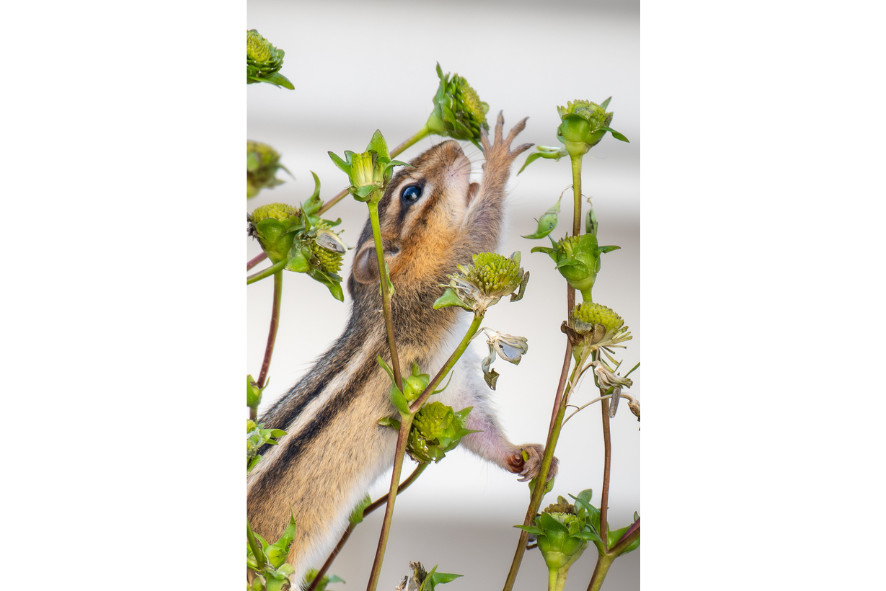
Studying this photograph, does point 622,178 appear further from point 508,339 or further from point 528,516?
point 528,516

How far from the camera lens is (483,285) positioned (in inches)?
29.5

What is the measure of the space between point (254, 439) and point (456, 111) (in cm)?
37

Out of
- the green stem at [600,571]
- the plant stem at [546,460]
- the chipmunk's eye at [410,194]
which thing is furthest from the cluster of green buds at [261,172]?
the green stem at [600,571]

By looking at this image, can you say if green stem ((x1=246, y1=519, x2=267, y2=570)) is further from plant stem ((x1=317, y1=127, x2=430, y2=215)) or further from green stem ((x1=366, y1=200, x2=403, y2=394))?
plant stem ((x1=317, y1=127, x2=430, y2=215))

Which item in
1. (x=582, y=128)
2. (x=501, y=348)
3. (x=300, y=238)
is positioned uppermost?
(x=582, y=128)

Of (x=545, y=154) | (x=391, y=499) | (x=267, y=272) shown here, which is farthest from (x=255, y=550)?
(x=545, y=154)

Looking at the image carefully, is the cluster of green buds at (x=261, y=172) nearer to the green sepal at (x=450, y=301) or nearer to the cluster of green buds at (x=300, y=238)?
the cluster of green buds at (x=300, y=238)

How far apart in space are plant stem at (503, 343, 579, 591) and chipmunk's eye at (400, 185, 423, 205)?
0.68 ft

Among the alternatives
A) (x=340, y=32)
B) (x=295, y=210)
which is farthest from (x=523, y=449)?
(x=340, y=32)

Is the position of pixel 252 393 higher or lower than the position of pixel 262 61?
lower

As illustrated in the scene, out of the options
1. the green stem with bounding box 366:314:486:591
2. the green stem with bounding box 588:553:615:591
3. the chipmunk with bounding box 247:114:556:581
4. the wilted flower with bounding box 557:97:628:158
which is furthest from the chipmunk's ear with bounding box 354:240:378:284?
the green stem with bounding box 588:553:615:591

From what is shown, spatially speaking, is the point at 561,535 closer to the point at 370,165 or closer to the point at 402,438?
the point at 402,438

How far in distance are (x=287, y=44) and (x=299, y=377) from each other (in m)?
0.32
